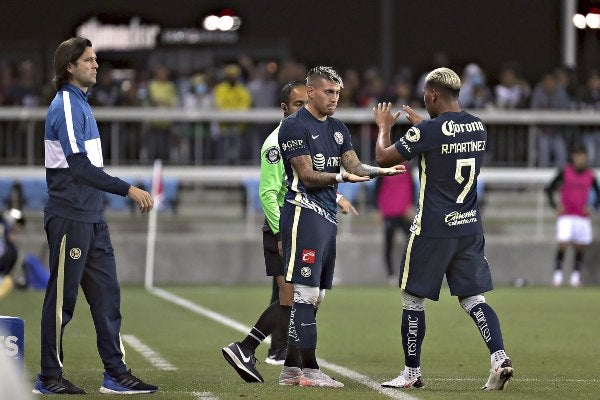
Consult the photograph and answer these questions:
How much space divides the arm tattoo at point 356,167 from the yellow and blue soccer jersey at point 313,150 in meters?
0.05

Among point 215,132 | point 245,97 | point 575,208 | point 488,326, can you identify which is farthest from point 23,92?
point 488,326

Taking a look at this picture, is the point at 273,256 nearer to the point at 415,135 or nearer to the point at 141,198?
the point at 415,135

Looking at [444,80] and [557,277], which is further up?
[444,80]

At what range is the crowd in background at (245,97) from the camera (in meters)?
24.2

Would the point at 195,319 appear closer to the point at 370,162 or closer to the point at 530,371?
the point at 530,371

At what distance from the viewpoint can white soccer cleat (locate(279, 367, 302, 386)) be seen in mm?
9837

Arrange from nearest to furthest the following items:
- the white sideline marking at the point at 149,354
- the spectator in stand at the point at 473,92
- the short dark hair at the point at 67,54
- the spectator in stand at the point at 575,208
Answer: the short dark hair at the point at 67,54 < the white sideline marking at the point at 149,354 < the spectator in stand at the point at 575,208 < the spectator in stand at the point at 473,92

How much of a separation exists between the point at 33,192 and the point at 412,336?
14.6 m

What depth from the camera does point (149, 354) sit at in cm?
1230

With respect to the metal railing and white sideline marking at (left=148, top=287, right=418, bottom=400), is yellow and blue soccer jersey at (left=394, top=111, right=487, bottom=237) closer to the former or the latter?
white sideline marking at (left=148, top=287, right=418, bottom=400)

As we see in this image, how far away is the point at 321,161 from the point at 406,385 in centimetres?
149

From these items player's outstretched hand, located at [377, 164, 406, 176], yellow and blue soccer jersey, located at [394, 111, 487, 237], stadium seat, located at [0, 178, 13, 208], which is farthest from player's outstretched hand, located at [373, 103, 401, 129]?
stadium seat, located at [0, 178, 13, 208]

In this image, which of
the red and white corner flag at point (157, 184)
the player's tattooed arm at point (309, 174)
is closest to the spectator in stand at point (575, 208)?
the red and white corner flag at point (157, 184)

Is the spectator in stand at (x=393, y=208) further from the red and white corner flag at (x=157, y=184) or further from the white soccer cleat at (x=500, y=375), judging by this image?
the white soccer cleat at (x=500, y=375)
